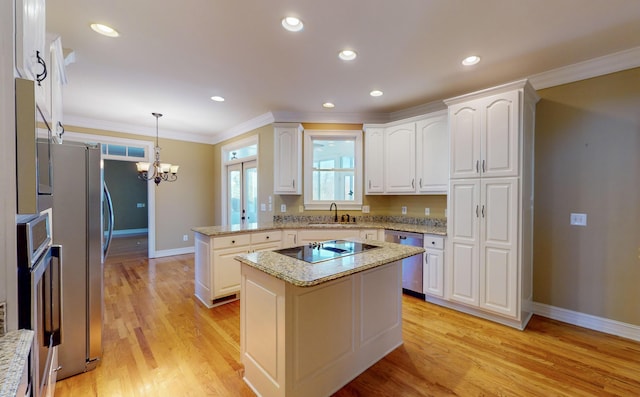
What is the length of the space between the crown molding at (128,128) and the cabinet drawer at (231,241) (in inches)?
139

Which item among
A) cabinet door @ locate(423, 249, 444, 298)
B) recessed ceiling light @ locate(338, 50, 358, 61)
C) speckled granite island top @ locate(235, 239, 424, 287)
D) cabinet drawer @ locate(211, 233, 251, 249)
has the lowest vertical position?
cabinet door @ locate(423, 249, 444, 298)

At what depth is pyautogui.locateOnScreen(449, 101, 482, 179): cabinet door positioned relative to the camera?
9.31ft

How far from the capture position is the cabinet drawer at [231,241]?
3098mm

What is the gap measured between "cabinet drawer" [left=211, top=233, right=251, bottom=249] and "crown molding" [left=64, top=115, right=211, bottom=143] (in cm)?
353

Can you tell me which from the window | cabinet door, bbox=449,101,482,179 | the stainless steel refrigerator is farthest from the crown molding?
cabinet door, bbox=449,101,482,179

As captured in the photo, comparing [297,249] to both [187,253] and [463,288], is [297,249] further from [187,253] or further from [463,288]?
[187,253]

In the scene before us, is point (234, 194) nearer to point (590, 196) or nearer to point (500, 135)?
point (500, 135)

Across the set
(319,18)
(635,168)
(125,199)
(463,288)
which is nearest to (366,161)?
(463,288)

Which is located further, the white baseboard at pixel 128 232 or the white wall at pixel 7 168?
the white baseboard at pixel 128 232

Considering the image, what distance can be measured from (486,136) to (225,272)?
129 inches

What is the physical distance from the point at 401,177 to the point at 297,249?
2.24 meters

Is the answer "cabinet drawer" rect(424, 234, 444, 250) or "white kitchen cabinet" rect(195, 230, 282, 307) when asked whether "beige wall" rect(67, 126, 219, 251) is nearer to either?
"white kitchen cabinet" rect(195, 230, 282, 307)

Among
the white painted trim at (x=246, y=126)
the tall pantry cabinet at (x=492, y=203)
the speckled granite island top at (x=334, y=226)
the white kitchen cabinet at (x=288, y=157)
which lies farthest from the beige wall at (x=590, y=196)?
the white painted trim at (x=246, y=126)

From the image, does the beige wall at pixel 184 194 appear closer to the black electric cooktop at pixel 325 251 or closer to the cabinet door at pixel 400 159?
the cabinet door at pixel 400 159
